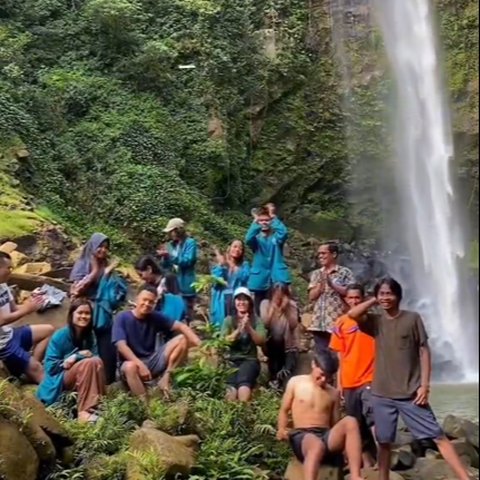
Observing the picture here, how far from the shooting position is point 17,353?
4.12 metres

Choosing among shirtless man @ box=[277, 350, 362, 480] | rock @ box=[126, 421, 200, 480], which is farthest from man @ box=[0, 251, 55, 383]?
shirtless man @ box=[277, 350, 362, 480]

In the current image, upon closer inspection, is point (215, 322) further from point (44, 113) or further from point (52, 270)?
point (44, 113)

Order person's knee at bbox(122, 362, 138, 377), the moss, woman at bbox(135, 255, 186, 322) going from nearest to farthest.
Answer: person's knee at bbox(122, 362, 138, 377) < woman at bbox(135, 255, 186, 322) < the moss

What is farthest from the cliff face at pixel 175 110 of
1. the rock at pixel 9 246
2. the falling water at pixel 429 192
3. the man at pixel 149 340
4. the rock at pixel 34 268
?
the man at pixel 149 340

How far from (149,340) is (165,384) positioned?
28 centimetres

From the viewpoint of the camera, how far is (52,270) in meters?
7.13

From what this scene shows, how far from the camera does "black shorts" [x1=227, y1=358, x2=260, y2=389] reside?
4344 mm

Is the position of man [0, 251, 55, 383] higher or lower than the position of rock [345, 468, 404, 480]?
higher

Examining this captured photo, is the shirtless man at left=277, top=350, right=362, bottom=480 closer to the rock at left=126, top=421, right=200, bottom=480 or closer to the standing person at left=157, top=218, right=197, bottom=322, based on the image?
the rock at left=126, top=421, right=200, bottom=480

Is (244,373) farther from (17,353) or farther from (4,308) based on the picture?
(4,308)

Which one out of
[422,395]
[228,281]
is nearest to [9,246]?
[228,281]

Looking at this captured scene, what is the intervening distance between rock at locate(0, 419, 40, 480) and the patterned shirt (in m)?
1.90

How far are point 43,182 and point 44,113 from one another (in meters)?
Result: 1.61

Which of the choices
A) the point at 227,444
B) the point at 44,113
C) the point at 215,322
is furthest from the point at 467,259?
the point at 44,113
